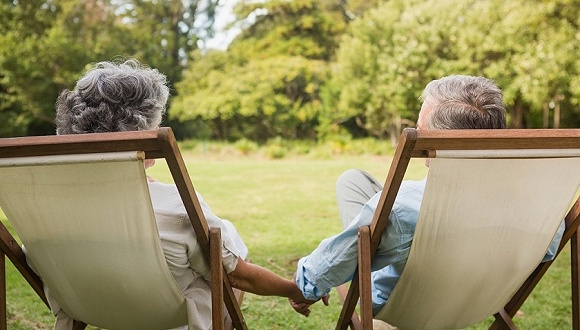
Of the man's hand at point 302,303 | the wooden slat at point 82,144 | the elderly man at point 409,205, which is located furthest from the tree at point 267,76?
the wooden slat at point 82,144

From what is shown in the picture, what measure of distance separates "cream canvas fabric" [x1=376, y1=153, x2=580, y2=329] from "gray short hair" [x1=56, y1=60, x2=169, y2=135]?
2.34ft

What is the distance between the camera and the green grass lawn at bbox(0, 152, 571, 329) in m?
2.87

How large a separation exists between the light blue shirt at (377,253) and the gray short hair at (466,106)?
0.19 metres

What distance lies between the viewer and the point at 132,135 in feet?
4.23

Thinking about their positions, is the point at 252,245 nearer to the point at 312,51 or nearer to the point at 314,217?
the point at 314,217

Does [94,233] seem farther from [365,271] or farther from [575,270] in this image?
[575,270]

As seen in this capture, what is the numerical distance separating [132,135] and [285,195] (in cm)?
592

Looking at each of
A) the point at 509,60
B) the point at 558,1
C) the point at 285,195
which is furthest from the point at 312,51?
the point at 285,195

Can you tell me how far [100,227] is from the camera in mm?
1515

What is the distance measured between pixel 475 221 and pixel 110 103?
94 cm

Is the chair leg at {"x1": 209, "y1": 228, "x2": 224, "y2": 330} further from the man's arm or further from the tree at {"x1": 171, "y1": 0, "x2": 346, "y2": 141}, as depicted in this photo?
the tree at {"x1": 171, "y1": 0, "x2": 346, "y2": 141}

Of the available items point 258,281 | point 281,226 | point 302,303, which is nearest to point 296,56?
point 281,226

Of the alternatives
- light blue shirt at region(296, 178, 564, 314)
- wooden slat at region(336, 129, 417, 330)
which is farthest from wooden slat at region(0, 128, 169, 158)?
light blue shirt at region(296, 178, 564, 314)

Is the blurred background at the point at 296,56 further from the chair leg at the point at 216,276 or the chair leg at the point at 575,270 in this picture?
the chair leg at the point at 216,276
